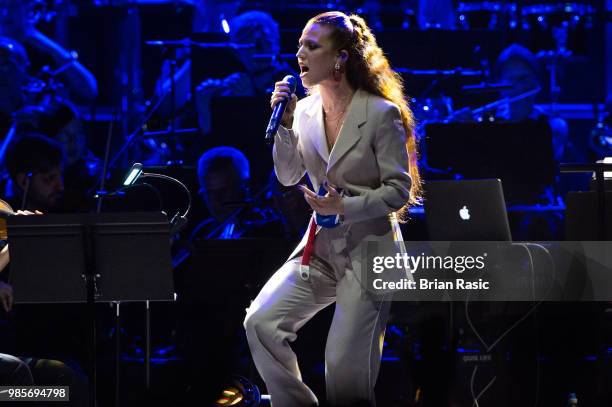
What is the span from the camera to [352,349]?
3.95 metres

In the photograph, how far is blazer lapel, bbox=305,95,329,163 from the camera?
421 centimetres

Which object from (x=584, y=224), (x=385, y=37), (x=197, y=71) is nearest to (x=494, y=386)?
(x=584, y=224)

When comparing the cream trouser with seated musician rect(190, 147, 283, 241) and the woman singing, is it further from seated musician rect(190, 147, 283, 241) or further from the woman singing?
seated musician rect(190, 147, 283, 241)

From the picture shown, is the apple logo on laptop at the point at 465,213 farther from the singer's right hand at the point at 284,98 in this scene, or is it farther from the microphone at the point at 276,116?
the microphone at the point at 276,116

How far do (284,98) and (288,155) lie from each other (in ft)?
1.00

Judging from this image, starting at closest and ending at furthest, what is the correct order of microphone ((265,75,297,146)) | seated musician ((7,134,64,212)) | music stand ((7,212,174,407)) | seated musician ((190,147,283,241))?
microphone ((265,75,297,146))
music stand ((7,212,174,407))
seated musician ((7,134,64,212))
seated musician ((190,147,283,241))

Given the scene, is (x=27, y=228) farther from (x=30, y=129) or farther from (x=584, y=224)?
(x=30, y=129)

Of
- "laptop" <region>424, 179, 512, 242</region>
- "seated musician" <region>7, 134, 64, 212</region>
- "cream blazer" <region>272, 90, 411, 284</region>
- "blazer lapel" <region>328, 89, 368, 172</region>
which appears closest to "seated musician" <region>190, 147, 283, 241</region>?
"seated musician" <region>7, 134, 64, 212</region>

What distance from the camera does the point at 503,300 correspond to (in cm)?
552

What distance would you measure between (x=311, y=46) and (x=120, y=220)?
115cm

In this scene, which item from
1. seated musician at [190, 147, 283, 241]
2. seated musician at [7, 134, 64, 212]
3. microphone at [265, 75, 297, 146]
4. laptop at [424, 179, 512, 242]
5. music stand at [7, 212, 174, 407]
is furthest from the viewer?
seated musician at [190, 147, 283, 241]

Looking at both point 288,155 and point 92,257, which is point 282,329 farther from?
point 92,257

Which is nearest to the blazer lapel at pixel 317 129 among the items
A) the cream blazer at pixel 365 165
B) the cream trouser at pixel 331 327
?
the cream blazer at pixel 365 165

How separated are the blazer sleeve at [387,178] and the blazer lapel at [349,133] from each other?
88 mm
